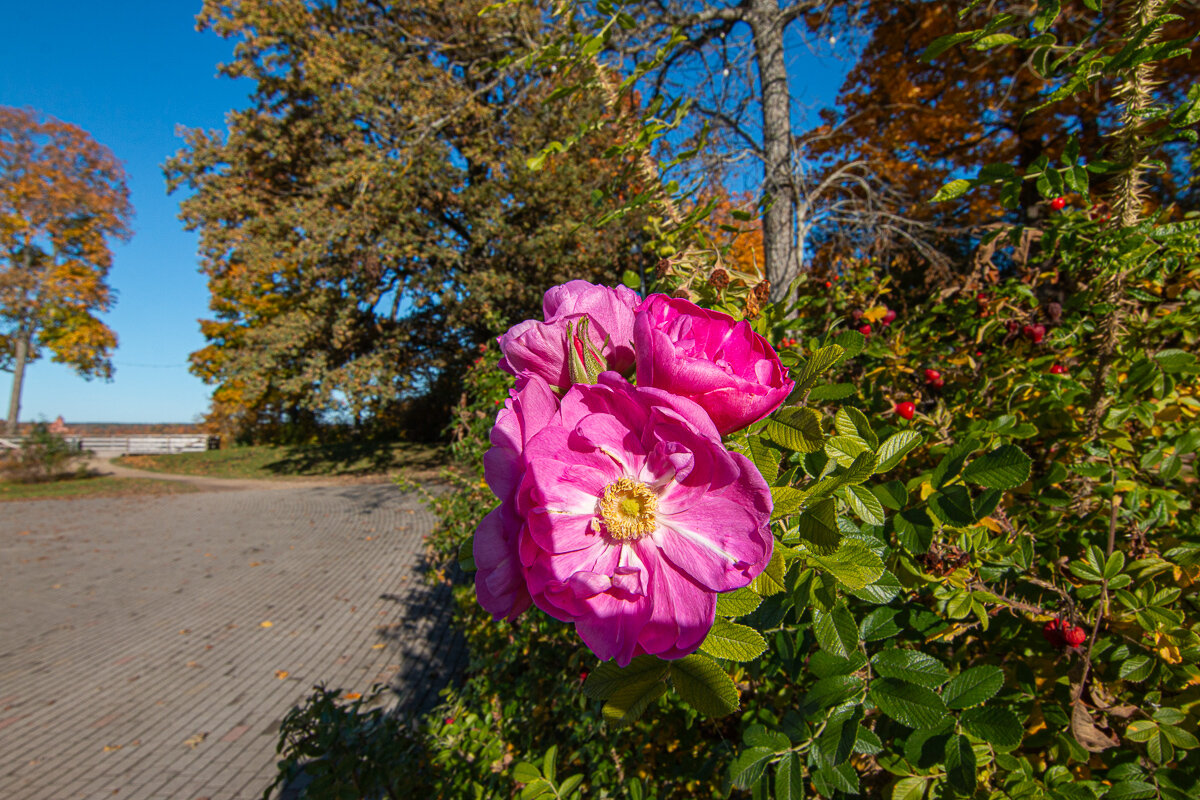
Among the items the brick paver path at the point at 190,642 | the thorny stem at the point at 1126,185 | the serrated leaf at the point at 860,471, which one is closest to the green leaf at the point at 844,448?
the serrated leaf at the point at 860,471

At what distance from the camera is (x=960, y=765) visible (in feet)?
3.18

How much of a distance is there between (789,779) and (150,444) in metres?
33.4

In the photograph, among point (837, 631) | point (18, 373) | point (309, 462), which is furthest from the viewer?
point (18, 373)

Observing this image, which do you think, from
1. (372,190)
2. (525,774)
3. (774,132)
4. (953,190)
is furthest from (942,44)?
(372,190)

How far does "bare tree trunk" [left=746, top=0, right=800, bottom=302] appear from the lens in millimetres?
4477

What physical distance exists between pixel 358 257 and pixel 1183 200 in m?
14.9

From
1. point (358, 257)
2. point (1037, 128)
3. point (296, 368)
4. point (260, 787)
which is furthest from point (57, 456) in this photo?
point (1037, 128)

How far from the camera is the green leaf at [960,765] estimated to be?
95cm

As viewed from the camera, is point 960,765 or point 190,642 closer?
point 960,765

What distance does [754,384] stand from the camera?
722 mm

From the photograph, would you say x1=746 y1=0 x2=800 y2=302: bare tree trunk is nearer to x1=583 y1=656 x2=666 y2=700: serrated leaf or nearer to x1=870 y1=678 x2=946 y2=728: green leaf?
x1=870 y1=678 x2=946 y2=728: green leaf

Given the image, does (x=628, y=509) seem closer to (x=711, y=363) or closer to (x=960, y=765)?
(x=711, y=363)

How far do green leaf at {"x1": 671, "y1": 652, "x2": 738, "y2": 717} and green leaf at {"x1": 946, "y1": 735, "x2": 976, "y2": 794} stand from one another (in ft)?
1.96

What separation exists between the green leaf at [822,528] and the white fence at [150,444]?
31.4 meters
